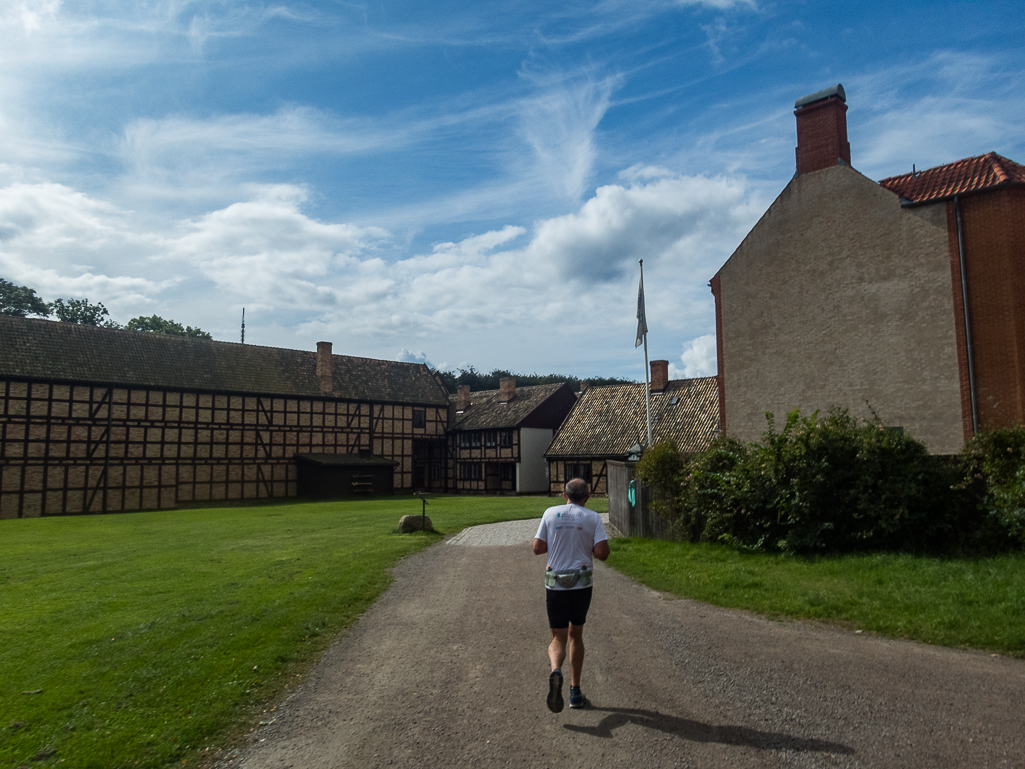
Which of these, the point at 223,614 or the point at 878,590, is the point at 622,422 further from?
the point at 223,614

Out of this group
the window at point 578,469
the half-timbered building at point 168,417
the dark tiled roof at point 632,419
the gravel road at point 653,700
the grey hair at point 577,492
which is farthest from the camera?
the window at point 578,469

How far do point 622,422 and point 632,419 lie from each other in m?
0.60

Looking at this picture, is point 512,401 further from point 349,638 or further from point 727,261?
point 349,638

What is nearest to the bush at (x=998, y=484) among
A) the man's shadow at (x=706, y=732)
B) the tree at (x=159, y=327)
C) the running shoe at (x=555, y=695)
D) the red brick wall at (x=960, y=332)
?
the red brick wall at (x=960, y=332)

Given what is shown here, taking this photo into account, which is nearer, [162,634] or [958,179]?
[162,634]

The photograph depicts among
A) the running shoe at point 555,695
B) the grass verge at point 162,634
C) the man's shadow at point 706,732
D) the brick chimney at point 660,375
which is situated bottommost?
the grass verge at point 162,634

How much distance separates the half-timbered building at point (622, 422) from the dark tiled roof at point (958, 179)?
1721cm

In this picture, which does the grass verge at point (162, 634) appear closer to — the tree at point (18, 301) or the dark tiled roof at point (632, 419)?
the dark tiled roof at point (632, 419)

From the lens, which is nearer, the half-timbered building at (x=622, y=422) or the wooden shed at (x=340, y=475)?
the half-timbered building at (x=622, y=422)

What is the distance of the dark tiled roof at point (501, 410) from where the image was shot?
154 ft

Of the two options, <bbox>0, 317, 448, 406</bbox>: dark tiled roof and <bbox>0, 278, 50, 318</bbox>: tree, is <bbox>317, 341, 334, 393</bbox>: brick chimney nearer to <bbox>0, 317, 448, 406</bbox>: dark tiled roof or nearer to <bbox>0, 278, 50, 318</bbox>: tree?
<bbox>0, 317, 448, 406</bbox>: dark tiled roof

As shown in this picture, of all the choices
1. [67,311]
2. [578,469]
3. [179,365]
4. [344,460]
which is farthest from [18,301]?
[578,469]

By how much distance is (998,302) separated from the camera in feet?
54.4

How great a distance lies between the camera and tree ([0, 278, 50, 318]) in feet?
201
